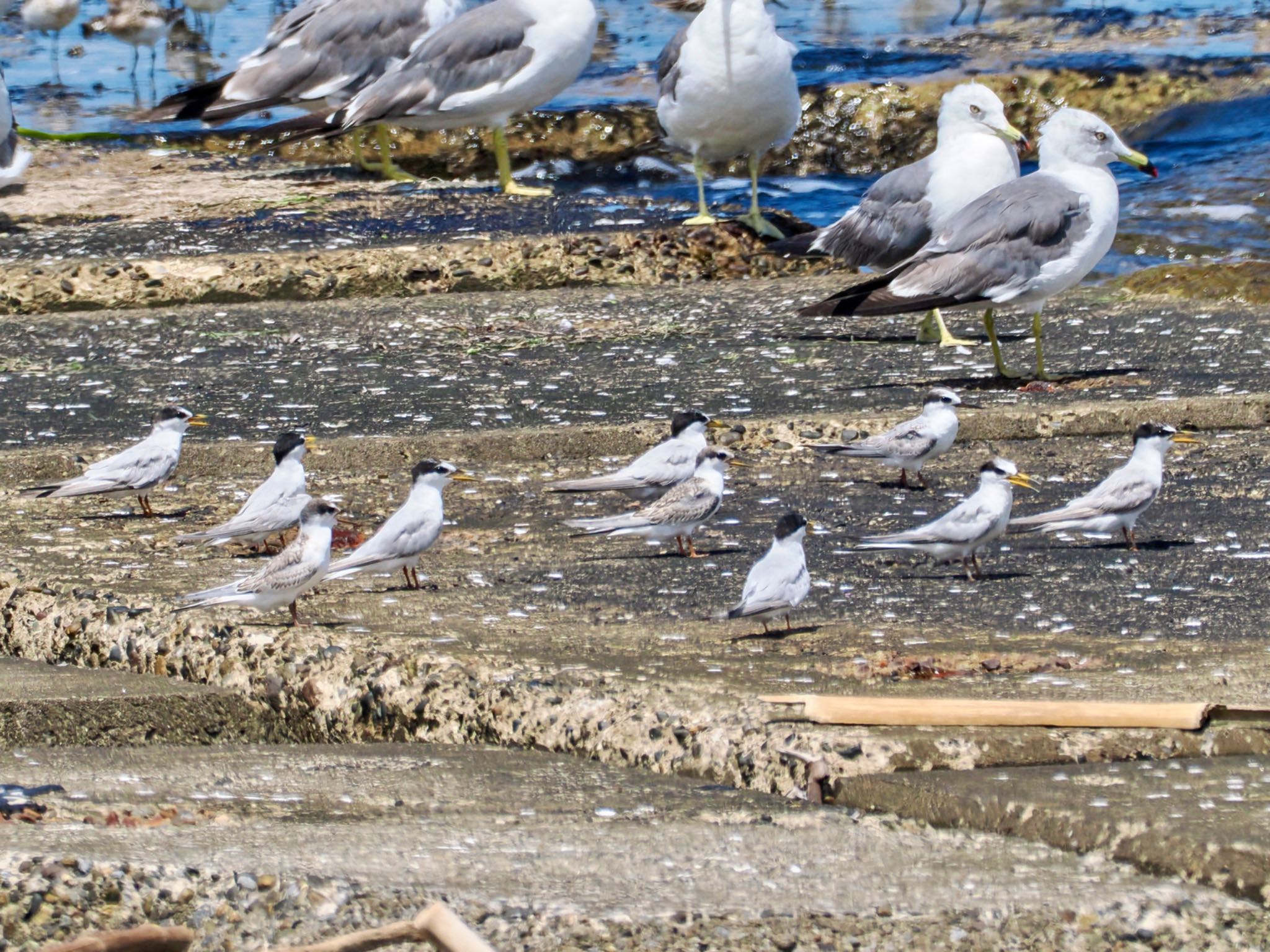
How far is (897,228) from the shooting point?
8062mm

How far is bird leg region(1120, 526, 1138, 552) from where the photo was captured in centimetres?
462

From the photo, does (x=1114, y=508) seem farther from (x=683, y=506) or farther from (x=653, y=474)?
(x=653, y=474)

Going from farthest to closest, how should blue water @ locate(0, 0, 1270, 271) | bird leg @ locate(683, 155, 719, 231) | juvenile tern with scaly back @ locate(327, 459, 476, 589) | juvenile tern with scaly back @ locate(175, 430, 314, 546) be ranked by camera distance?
1. blue water @ locate(0, 0, 1270, 271)
2. bird leg @ locate(683, 155, 719, 231)
3. juvenile tern with scaly back @ locate(175, 430, 314, 546)
4. juvenile tern with scaly back @ locate(327, 459, 476, 589)

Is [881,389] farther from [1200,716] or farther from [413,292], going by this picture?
[1200,716]

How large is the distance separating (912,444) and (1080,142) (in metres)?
2.32

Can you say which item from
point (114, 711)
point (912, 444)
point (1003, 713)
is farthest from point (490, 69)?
point (1003, 713)

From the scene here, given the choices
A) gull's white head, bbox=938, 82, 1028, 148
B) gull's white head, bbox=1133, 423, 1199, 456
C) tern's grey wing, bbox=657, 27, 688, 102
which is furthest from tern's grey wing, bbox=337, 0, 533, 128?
gull's white head, bbox=1133, 423, 1199, 456

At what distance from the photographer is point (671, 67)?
9836mm

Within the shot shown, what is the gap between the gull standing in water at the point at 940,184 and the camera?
25.9 feet

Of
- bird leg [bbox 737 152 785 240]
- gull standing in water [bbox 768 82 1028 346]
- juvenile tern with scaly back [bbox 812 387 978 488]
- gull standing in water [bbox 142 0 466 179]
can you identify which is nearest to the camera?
juvenile tern with scaly back [bbox 812 387 978 488]

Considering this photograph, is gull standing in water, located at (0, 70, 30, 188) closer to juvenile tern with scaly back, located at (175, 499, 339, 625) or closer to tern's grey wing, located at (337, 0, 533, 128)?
tern's grey wing, located at (337, 0, 533, 128)

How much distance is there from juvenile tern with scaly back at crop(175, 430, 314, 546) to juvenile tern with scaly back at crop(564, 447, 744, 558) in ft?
2.27

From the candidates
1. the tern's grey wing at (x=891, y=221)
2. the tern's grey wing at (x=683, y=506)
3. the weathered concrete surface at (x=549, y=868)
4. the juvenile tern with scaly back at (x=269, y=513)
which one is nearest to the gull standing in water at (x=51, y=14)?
the tern's grey wing at (x=891, y=221)

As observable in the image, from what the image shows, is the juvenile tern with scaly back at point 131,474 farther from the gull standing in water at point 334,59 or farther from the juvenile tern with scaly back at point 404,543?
the gull standing in water at point 334,59
